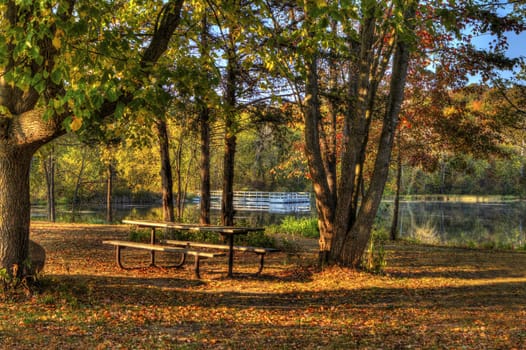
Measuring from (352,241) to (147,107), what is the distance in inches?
178

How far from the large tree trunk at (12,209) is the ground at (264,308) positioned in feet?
1.61

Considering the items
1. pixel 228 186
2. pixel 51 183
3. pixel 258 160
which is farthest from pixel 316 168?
pixel 258 160

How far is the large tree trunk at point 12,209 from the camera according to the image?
19.4 feet

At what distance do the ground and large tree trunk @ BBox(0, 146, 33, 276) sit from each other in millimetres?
492

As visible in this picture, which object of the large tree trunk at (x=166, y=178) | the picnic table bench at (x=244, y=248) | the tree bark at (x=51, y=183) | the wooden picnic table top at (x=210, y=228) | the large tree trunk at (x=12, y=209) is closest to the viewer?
the large tree trunk at (x=12, y=209)

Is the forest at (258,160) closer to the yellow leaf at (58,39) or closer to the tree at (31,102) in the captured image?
the tree at (31,102)

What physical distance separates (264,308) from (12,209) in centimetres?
339

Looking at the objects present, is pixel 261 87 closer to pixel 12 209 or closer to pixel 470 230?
pixel 12 209

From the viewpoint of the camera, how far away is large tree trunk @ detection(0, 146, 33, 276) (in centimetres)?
590

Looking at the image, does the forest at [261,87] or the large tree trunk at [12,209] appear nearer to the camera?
the forest at [261,87]

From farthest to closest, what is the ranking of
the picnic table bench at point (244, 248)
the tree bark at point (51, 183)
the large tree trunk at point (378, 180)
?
the tree bark at point (51, 183) → the large tree trunk at point (378, 180) → the picnic table bench at point (244, 248)

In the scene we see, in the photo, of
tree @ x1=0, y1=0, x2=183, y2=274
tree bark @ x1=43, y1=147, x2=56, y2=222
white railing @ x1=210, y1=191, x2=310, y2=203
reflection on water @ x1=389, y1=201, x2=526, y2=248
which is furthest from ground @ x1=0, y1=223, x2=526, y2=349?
white railing @ x1=210, y1=191, x2=310, y2=203

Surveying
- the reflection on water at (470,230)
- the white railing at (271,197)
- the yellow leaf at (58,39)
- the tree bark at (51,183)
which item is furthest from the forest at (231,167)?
the white railing at (271,197)

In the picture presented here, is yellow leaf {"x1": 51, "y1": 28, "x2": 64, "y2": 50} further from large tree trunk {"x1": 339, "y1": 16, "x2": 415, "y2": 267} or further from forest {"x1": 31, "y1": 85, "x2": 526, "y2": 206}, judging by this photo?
large tree trunk {"x1": 339, "y1": 16, "x2": 415, "y2": 267}
